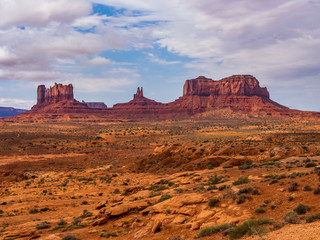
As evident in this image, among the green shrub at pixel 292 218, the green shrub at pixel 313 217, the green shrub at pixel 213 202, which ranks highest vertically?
the green shrub at pixel 313 217

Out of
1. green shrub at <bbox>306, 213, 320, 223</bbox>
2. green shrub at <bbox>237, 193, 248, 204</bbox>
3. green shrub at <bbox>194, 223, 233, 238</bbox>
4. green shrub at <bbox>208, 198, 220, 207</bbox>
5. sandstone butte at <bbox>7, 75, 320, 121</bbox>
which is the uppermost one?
sandstone butte at <bbox>7, 75, 320, 121</bbox>

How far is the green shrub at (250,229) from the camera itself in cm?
883

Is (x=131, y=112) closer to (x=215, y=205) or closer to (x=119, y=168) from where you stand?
(x=119, y=168)

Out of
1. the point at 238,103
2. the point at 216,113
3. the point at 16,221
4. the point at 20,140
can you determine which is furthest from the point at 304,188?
the point at 238,103

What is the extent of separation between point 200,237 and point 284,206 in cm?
371

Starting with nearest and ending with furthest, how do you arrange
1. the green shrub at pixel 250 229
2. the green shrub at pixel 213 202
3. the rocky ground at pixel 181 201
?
the green shrub at pixel 250 229 < the rocky ground at pixel 181 201 < the green shrub at pixel 213 202

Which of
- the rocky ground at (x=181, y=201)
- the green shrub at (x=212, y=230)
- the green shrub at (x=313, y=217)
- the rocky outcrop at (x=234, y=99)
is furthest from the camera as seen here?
the rocky outcrop at (x=234, y=99)

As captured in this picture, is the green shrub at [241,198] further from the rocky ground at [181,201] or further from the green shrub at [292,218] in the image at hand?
the green shrub at [292,218]


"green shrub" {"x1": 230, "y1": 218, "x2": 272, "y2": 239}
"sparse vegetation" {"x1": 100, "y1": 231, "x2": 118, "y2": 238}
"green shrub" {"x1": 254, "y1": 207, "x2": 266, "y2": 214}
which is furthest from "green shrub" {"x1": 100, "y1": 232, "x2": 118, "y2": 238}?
"green shrub" {"x1": 254, "y1": 207, "x2": 266, "y2": 214}

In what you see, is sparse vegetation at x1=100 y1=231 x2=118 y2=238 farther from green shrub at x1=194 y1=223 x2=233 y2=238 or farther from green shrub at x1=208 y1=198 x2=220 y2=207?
green shrub at x1=208 y1=198 x2=220 y2=207

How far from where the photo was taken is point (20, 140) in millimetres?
71625

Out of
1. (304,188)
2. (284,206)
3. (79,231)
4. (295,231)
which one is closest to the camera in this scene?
(295,231)

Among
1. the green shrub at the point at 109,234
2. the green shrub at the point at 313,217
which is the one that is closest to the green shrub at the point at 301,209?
the green shrub at the point at 313,217

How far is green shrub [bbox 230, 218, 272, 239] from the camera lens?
8828mm
